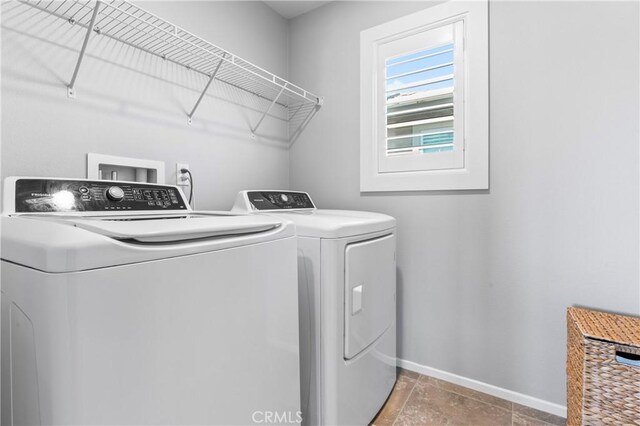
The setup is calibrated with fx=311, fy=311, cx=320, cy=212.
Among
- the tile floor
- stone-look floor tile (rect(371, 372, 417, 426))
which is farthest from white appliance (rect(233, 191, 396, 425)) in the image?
the tile floor

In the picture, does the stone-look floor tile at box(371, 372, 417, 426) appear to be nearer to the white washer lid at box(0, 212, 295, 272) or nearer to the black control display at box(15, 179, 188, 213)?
the white washer lid at box(0, 212, 295, 272)

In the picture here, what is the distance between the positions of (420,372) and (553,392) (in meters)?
0.66

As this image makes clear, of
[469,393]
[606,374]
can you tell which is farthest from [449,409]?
[606,374]

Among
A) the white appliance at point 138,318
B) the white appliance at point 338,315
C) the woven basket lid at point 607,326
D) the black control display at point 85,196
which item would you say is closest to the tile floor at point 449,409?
the white appliance at point 338,315

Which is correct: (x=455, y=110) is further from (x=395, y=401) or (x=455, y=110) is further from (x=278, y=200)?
(x=395, y=401)

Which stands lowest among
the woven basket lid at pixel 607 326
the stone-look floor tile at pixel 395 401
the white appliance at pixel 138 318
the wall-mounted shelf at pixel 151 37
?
the stone-look floor tile at pixel 395 401

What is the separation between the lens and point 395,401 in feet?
5.43

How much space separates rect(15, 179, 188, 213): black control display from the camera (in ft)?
3.30

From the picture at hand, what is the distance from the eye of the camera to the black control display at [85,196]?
1.00m

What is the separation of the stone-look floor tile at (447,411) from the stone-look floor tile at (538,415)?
2.1 inches

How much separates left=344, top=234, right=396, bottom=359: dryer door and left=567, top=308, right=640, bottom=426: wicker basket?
30.2 inches

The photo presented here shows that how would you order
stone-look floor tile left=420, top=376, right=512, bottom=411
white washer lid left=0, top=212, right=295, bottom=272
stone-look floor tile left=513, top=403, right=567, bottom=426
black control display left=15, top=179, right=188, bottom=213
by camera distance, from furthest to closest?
stone-look floor tile left=420, top=376, right=512, bottom=411 < stone-look floor tile left=513, top=403, right=567, bottom=426 < black control display left=15, top=179, right=188, bottom=213 < white washer lid left=0, top=212, right=295, bottom=272

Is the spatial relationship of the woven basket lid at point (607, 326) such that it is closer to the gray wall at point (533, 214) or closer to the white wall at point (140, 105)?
the gray wall at point (533, 214)

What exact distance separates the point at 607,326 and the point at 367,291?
3.09 feet
